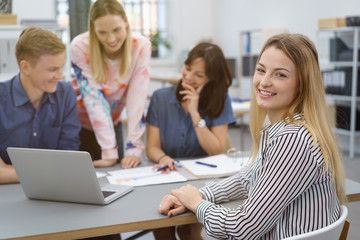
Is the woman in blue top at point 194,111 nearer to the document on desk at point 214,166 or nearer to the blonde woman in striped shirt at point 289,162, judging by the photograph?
the document on desk at point 214,166

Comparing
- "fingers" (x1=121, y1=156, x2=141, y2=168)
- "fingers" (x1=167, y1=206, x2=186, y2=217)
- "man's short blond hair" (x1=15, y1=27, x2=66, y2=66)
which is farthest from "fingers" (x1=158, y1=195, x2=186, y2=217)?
"man's short blond hair" (x1=15, y1=27, x2=66, y2=66)

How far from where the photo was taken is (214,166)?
1850 mm

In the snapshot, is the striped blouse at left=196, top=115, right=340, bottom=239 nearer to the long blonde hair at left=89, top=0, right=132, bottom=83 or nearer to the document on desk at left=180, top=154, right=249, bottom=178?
the document on desk at left=180, top=154, right=249, bottom=178

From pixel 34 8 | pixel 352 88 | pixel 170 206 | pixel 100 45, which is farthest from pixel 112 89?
pixel 34 8

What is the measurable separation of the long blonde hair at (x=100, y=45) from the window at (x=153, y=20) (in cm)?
566

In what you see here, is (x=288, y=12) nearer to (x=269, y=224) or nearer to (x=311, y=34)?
(x=311, y=34)

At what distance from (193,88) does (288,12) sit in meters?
4.31

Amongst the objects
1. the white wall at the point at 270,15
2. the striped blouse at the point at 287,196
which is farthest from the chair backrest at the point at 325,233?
the white wall at the point at 270,15

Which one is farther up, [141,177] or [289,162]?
[289,162]

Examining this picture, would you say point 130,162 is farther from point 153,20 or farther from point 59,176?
point 153,20

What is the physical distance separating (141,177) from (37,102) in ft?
1.94

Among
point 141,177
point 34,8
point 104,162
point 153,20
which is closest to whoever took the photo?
point 141,177

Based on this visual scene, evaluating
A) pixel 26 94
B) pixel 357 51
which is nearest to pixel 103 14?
pixel 26 94

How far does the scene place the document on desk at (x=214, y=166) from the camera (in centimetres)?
174
